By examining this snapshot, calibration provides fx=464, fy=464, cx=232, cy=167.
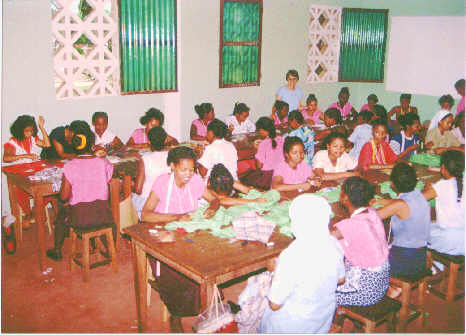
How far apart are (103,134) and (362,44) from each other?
629 cm

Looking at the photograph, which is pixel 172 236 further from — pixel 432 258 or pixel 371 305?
pixel 432 258

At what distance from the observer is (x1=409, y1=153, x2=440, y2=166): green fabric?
542 cm

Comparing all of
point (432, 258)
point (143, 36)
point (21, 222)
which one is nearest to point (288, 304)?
point (432, 258)

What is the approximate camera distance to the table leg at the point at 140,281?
3.43 m

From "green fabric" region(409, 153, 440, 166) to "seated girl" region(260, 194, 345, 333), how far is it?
336 centimetres

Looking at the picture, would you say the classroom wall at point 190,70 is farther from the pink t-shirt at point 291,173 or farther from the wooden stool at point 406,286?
the wooden stool at point 406,286

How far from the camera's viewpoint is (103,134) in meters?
6.19

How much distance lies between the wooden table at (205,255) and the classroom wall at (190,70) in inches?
134

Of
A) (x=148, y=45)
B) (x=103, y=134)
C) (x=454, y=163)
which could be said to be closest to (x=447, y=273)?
(x=454, y=163)

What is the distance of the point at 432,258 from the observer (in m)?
4.18

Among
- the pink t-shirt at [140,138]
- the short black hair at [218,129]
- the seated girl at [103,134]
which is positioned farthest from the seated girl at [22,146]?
the short black hair at [218,129]

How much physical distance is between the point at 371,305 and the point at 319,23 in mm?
7490

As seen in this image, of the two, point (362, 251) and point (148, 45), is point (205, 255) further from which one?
point (148, 45)

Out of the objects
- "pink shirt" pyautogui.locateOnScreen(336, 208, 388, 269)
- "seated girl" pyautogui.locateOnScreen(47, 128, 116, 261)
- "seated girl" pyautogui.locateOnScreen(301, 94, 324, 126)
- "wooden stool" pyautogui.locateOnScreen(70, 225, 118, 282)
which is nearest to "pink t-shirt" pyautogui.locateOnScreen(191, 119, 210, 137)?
"seated girl" pyautogui.locateOnScreen(301, 94, 324, 126)
